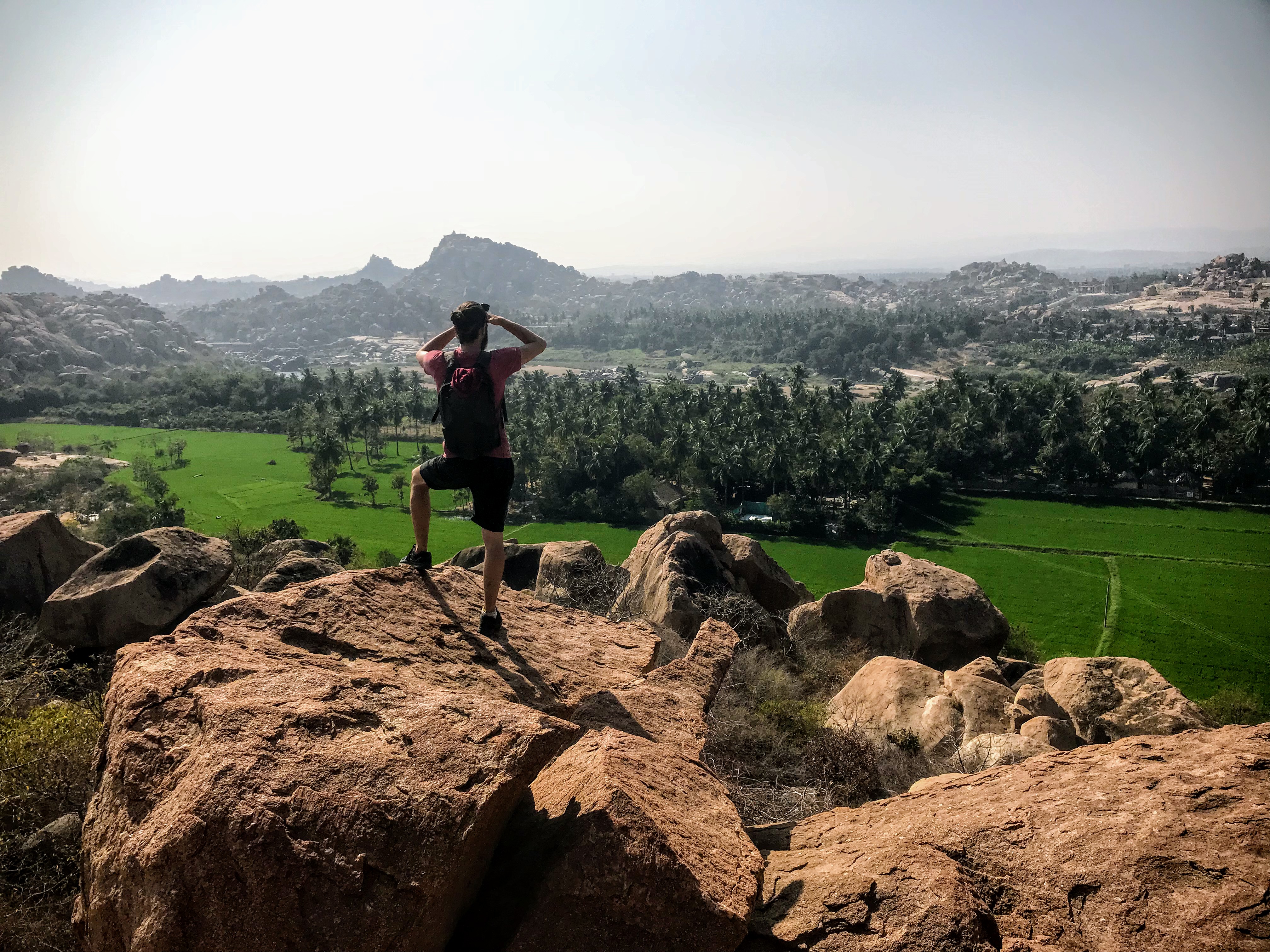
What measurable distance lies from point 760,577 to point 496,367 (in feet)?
54.0

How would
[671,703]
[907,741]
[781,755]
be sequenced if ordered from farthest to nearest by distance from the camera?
[907,741] < [781,755] < [671,703]

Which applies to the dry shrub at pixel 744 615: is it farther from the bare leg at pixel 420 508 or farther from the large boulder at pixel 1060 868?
the large boulder at pixel 1060 868

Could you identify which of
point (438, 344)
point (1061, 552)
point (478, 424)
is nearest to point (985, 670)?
point (478, 424)

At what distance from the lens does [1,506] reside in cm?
5369

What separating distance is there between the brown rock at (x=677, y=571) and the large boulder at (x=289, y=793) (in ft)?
35.9

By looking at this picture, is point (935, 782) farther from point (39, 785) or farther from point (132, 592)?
point (132, 592)

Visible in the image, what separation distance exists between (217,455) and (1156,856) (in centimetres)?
10304

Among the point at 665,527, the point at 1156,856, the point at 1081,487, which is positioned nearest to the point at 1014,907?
the point at 1156,856

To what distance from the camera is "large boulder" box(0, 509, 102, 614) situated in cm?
1445

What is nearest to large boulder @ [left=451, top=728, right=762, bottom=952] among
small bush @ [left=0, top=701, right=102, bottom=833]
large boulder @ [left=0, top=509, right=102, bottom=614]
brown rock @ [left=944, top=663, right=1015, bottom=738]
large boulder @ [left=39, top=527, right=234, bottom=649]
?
small bush @ [left=0, top=701, right=102, bottom=833]

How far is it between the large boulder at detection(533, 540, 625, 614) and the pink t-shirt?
382 inches

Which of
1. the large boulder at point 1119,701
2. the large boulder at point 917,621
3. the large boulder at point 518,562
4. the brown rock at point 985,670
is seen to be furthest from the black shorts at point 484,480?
the large boulder at point 917,621

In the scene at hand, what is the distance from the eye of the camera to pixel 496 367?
6727 millimetres

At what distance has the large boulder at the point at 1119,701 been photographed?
492 inches
